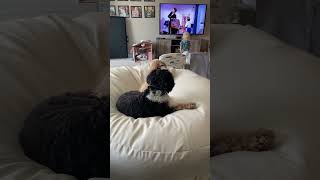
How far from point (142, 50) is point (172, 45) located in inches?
1.1

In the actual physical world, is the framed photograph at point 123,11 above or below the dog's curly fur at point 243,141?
above

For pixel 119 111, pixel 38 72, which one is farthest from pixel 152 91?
pixel 38 72

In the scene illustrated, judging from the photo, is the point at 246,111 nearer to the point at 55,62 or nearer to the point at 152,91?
the point at 152,91

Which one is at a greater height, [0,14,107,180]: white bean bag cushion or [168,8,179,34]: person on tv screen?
[168,8,179,34]: person on tv screen

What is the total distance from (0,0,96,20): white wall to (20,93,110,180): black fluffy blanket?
9cm

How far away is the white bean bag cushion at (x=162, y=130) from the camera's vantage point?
0.28 metres

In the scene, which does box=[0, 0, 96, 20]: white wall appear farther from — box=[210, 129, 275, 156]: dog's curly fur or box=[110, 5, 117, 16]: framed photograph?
box=[210, 129, 275, 156]: dog's curly fur

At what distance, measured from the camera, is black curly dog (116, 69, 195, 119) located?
28cm

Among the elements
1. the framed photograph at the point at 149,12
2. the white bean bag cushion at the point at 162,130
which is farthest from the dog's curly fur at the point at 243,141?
the framed photograph at the point at 149,12

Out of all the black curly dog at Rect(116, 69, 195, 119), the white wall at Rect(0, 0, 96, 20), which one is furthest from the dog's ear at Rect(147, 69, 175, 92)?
the white wall at Rect(0, 0, 96, 20)

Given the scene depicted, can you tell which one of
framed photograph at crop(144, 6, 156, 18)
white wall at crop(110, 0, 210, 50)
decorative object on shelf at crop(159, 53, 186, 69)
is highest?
framed photograph at crop(144, 6, 156, 18)

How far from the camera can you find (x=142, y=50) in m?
0.27

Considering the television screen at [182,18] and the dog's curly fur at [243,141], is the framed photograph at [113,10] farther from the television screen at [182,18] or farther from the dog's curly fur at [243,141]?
the dog's curly fur at [243,141]

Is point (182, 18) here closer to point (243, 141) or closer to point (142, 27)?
point (142, 27)
